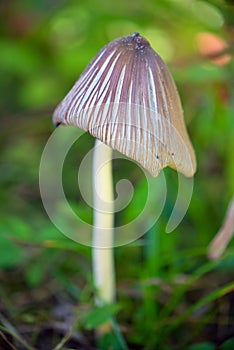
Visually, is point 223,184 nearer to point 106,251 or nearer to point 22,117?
point 106,251

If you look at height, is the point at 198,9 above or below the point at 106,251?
→ above

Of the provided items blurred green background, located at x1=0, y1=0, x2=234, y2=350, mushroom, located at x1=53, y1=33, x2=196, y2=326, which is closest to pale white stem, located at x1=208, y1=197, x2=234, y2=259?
blurred green background, located at x1=0, y1=0, x2=234, y2=350

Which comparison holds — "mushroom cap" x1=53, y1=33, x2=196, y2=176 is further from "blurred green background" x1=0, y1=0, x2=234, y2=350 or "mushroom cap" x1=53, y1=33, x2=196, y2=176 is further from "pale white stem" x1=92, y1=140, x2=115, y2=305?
Answer: "blurred green background" x1=0, y1=0, x2=234, y2=350

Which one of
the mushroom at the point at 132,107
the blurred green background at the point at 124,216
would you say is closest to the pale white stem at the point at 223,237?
the blurred green background at the point at 124,216

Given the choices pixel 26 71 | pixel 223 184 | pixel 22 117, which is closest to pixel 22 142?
pixel 22 117

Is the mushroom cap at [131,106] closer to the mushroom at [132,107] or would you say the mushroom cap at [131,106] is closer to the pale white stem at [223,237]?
the mushroom at [132,107]

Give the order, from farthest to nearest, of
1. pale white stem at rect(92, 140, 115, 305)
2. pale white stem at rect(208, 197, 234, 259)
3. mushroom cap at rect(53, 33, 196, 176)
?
pale white stem at rect(208, 197, 234, 259), pale white stem at rect(92, 140, 115, 305), mushroom cap at rect(53, 33, 196, 176)
